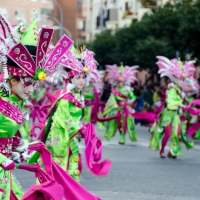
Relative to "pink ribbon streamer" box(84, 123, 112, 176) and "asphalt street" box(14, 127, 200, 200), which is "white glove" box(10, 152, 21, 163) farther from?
"asphalt street" box(14, 127, 200, 200)

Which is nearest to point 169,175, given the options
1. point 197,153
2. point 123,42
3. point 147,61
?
point 197,153

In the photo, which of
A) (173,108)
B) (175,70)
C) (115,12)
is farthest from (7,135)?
(115,12)

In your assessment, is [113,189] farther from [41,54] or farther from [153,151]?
[153,151]

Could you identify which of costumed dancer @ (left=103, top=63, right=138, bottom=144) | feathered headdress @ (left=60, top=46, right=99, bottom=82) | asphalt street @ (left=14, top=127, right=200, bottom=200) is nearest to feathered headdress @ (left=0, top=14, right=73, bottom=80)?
feathered headdress @ (left=60, top=46, right=99, bottom=82)

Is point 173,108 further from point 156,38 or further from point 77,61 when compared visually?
point 156,38

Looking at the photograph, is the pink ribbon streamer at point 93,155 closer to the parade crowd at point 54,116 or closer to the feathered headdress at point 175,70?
the parade crowd at point 54,116

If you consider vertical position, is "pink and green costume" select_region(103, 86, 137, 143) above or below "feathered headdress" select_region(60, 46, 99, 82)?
below

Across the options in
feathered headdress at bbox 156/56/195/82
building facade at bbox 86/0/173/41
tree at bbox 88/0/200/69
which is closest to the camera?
feathered headdress at bbox 156/56/195/82

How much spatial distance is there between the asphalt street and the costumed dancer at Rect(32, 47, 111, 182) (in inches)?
28.3

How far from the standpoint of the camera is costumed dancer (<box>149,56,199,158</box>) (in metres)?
15.8

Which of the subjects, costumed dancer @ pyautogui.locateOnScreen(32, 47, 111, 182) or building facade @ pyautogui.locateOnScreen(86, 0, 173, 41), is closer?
costumed dancer @ pyautogui.locateOnScreen(32, 47, 111, 182)

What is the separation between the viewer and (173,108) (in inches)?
626

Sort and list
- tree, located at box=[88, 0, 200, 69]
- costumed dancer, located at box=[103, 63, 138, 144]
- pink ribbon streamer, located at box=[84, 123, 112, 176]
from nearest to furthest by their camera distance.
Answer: pink ribbon streamer, located at box=[84, 123, 112, 176] < costumed dancer, located at box=[103, 63, 138, 144] < tree, located at box=[88, 0, 200, 69]

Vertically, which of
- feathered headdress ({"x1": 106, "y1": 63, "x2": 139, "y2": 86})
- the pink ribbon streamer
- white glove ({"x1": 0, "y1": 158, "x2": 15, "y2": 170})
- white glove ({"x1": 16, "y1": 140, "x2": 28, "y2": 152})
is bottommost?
the pink ribbon streamer
